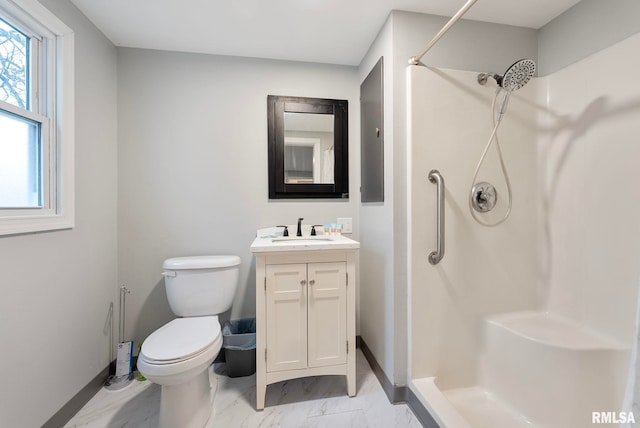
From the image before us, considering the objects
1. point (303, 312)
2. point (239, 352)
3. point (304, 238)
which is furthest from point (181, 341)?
point (304, 238)

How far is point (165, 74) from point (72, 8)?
504 mm

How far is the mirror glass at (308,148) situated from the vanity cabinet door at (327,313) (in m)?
0.77

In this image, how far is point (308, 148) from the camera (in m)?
1.94

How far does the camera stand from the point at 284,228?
1.89 metres

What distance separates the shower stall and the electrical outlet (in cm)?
66

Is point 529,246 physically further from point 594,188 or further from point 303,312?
point 303,312

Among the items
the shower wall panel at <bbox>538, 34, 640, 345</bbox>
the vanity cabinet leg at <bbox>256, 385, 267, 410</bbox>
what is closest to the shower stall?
the shower wall panel at <bbox>538, 34, 640, 345</bbox>

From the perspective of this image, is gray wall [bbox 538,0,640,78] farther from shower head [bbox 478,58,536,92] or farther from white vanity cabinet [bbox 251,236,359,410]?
white vanity cabinet [bbox 251,236,359,410]

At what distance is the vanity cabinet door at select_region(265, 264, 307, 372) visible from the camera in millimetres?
1397

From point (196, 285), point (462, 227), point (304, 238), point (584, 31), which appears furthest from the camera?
point (304, 238)

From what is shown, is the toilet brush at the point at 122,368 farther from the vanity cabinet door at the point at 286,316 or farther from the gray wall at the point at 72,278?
the vanity cabinet door at the point at 286,316

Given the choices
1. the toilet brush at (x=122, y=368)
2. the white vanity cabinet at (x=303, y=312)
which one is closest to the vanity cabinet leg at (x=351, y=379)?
the white vanity cabinet at (x=303, y=312)

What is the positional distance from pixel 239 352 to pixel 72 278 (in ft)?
3.38

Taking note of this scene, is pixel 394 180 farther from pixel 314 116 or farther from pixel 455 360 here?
pixel 455 360
